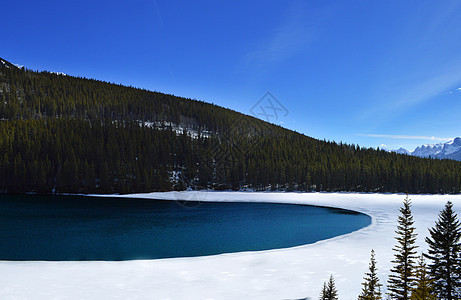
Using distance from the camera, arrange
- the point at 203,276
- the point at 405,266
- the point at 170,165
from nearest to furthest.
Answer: the point at 405,266, the point at 203,276, the point at 170,165

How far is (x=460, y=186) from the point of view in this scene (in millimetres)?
118312

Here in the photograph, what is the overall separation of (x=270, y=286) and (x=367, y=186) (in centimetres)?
12047

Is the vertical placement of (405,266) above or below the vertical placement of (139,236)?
above

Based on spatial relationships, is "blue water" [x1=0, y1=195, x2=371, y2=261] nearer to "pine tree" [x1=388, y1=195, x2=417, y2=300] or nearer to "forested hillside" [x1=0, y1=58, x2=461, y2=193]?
"pine tree" [x1=388, y1=195, x2=417, y2=300]

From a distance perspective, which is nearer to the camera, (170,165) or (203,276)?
(203,276)

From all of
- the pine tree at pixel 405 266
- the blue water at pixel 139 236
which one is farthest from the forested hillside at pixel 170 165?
the pine tree at pixel 405 266

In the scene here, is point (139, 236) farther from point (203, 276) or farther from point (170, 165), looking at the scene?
point (170, 165)

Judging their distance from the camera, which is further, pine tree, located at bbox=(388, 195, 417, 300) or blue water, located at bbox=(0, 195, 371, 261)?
blue water, located at bbox=(0, 195, 371, 261)

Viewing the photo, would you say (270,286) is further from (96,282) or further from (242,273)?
(96,282)

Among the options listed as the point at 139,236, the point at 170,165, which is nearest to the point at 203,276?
the point at 139,236

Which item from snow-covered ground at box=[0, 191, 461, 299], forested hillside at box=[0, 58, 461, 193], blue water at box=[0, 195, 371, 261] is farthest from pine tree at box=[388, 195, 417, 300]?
forested hillside at box=[0, 58, 461, 193]

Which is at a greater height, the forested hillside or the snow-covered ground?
the forested hillside

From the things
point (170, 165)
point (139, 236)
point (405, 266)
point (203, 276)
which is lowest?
point (139, 236)

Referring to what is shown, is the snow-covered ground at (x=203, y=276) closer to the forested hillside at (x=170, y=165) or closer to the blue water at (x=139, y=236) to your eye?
the blue water at (x=139, y=236)
